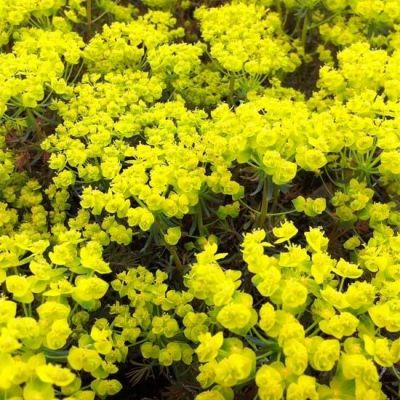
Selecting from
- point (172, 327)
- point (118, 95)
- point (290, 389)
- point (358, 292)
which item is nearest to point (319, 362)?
point (290, 389)

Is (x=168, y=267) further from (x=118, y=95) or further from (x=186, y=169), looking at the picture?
(x=118, y=95)

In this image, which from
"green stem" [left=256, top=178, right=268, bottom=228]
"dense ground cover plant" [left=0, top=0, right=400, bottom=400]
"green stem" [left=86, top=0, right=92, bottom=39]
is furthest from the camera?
"green stem" [left=86, top=0, right=92, bottom=39]

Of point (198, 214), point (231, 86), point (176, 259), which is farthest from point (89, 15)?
point (176, 259)

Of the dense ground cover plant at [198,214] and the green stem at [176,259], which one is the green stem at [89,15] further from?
the green stem at [176,259]

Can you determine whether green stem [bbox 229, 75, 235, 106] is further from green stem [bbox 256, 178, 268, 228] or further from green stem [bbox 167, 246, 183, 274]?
green stem [bbox 167, 246, 183, 274]

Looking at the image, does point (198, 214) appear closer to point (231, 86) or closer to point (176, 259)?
point (176, 259)

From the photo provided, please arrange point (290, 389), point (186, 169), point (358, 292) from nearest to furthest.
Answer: point (290, 389), point (358, 292), point (186, 169)

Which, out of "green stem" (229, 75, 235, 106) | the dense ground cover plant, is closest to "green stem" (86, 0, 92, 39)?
the dense ground cover plant

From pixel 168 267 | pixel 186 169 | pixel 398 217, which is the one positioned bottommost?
pixel 168 267
